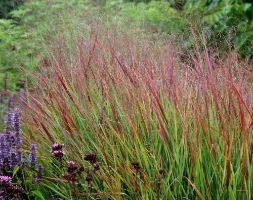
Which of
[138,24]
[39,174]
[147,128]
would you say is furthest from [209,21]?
[39,174]

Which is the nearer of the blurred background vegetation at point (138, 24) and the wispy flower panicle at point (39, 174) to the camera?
the wispy flower panicle at point (39, 174)

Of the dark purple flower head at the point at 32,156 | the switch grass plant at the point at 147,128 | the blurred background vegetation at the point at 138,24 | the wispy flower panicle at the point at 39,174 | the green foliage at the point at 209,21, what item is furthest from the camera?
the blurred background vegetation at the point at 138,24

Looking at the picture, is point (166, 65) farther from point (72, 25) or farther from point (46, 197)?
point (72, 25)

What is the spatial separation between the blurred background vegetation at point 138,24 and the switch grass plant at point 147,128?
0.83m

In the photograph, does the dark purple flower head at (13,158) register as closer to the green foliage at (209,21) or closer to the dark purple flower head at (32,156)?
the dark purple flower head at (32,156)

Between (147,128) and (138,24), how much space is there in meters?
2.51

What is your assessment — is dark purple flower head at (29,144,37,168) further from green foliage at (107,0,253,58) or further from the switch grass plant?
green foliage at (107,0,253,58)

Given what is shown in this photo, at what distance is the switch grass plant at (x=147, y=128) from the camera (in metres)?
2.50

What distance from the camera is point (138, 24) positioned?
202 inches

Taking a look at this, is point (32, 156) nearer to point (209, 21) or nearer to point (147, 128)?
point (147, 128)

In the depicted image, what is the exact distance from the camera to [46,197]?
2947 millimetres

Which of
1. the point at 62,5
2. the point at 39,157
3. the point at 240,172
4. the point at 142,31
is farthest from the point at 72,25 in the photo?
the point at 240,172

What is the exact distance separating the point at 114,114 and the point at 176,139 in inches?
17.8

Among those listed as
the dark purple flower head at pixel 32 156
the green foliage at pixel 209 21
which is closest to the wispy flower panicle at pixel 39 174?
the dark purple flower head at pixel 32 156
